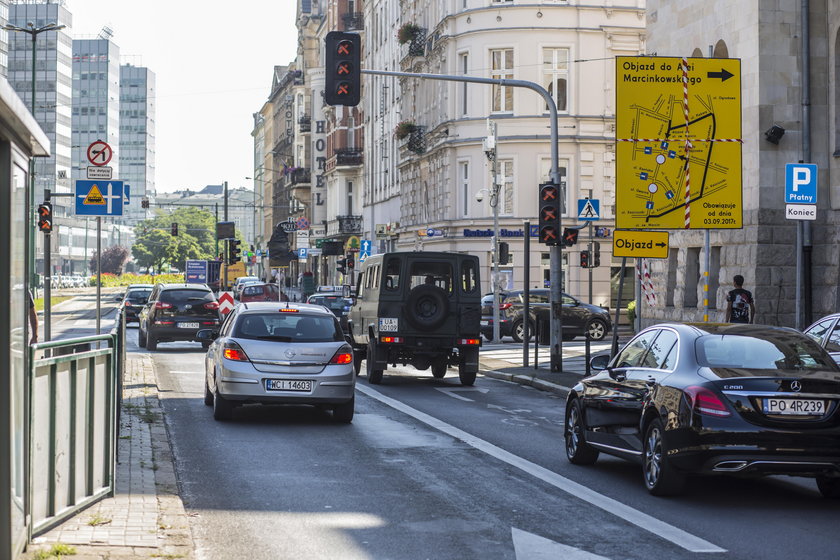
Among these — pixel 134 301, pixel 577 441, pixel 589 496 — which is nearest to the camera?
pixel 589 496

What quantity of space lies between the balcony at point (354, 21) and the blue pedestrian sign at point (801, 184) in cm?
7438

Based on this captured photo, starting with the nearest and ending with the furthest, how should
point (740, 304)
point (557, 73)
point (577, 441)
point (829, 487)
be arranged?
1. point (829, 487)
2. point (577, 441)
3. point (740, 304)
4. point (557, 73)

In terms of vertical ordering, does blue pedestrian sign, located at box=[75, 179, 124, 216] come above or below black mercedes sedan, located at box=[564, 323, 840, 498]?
above

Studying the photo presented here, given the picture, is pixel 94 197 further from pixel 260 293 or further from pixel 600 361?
pixel 260 293

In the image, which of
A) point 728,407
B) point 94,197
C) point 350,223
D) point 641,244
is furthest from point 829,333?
point 350,223

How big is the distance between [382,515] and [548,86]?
4594 cm

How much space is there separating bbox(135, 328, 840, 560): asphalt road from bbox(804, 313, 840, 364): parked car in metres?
3.30

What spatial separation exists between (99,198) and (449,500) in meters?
11.3

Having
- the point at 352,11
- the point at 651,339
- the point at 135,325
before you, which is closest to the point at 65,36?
the point at 352,11

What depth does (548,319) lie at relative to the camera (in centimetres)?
4097

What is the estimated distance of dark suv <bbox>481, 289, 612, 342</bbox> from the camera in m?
41.4

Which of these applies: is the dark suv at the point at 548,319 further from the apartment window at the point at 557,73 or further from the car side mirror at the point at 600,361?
the car side mirror at the point at 600,361

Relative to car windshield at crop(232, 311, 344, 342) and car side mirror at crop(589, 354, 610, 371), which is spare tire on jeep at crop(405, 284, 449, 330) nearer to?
car windshield at crop(232, 311, 344, 342)

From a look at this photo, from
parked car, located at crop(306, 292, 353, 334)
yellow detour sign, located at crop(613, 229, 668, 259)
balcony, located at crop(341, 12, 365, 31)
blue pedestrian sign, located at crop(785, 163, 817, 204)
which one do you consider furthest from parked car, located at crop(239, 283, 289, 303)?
balcony, located at crop(341, 12, 365, 31)
